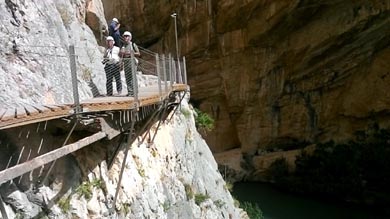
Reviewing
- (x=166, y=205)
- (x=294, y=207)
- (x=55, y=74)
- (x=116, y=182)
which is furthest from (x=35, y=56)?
(x=294, y=207)

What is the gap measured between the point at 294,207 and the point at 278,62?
922cm

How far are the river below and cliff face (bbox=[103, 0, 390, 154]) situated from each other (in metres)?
4.09

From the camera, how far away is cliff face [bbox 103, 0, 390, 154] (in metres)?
25.3

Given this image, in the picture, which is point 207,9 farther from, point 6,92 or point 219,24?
point 6,92

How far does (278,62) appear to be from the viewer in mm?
27703

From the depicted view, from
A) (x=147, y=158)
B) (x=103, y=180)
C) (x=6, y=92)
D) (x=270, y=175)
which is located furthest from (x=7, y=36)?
(x=270, y=175)

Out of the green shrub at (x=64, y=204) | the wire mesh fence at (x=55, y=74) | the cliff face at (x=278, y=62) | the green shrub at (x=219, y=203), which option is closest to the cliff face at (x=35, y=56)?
the wire mesh fence at (x=55, y=74)

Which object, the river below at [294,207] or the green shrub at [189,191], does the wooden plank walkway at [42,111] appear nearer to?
the green shrub at [189,191]

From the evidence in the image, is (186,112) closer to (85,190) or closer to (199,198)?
(199,198)

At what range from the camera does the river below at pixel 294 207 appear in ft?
71.1

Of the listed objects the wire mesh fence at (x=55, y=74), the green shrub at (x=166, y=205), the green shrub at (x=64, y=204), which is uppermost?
the wire mesh fence at (x=55, y=74)

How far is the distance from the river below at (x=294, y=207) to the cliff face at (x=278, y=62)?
4089mm

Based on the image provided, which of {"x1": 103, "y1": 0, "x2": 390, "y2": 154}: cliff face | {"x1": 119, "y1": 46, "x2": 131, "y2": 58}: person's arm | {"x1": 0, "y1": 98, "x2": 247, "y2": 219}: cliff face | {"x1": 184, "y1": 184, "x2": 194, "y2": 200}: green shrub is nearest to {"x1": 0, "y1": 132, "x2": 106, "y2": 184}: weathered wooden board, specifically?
{"x1": 0, "y1": 98, "x2": 247, "y2": 219}: cliff face

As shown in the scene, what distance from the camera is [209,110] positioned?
96.1ft
